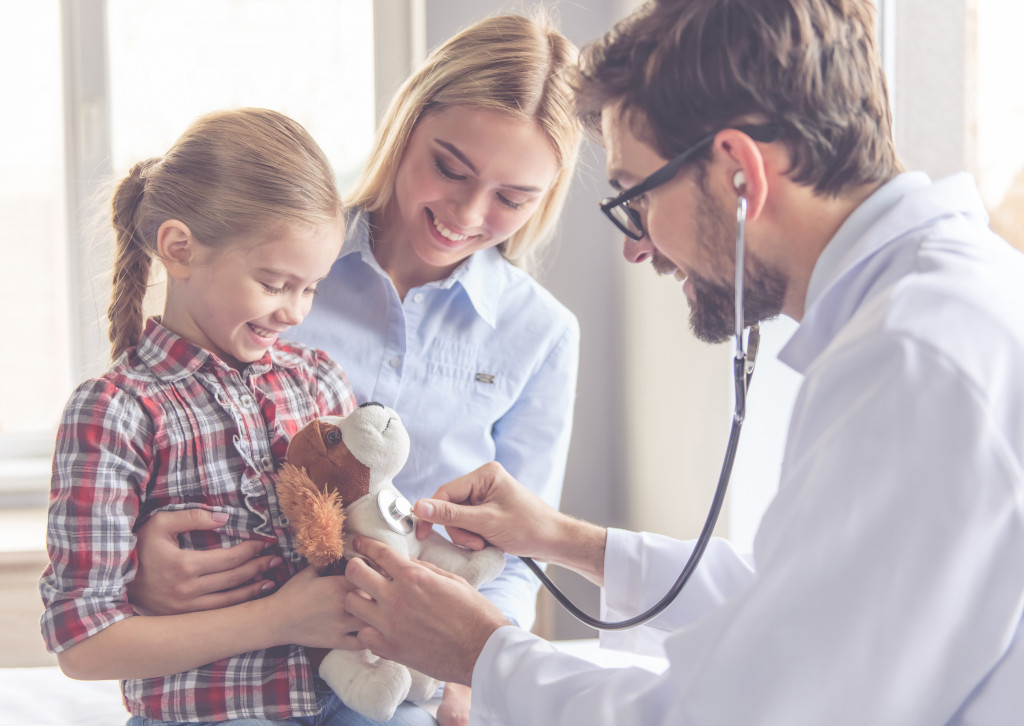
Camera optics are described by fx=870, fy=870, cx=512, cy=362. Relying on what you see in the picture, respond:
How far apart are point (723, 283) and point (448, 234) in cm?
59

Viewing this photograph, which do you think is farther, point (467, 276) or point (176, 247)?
point (467, 276)

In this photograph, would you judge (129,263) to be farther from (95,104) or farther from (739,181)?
(95,104)

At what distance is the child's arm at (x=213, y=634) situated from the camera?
111 centimetres

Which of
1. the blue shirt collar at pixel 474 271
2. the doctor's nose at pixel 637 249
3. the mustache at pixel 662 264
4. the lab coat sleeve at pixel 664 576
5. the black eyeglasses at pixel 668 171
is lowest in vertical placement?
the lab coat sleeve at pixel 664 576

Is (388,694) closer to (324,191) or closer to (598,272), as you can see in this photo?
(324,191)

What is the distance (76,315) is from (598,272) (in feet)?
5.30

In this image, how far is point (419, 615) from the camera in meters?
1.10

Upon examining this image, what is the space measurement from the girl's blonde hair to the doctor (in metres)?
0.42

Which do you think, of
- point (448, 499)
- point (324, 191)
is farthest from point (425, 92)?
point (448, 499)

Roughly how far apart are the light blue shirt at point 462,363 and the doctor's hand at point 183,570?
1.42 ft

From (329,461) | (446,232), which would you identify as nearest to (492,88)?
(446,232)

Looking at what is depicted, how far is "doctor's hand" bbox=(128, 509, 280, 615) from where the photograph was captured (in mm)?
1123

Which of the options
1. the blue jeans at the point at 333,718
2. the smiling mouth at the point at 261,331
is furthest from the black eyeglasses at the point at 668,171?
the blue jeans at the point at 333,718

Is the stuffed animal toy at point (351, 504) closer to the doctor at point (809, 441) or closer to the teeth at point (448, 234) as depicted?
the doctor at point (809, 441)
